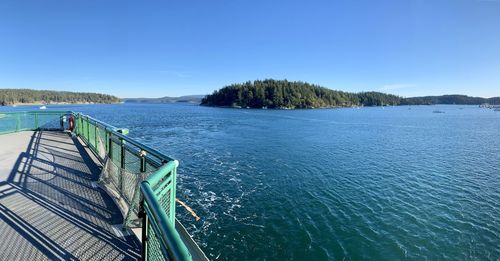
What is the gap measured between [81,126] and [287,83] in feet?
536

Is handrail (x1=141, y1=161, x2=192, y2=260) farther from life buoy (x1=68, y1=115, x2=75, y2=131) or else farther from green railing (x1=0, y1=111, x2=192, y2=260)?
life buoy (x1=68, y1=115, x2=75, y2=131)

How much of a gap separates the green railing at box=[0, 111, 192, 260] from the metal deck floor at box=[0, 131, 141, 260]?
1.41 feet

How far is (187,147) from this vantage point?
84.4ft

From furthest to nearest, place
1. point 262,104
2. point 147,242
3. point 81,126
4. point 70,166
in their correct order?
point 262,104 < point 81,126 < point 70,166 < point 147,242

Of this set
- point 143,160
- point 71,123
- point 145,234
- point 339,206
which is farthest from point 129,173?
point 71,123

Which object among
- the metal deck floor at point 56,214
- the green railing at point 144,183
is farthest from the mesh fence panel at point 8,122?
the metal deck floor at point 56,214

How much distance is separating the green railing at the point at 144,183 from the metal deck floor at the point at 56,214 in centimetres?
43

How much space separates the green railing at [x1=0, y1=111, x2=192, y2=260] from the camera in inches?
75.5

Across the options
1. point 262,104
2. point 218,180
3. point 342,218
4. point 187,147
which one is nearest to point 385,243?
point 342,218

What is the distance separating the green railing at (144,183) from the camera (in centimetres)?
192

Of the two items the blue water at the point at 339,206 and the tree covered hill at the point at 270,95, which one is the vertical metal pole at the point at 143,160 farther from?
the tree covered hill at the point at 270,95

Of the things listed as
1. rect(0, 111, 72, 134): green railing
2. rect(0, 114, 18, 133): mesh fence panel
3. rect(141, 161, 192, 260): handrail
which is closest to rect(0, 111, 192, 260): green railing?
rect(141, 161, 192, 260): handrail

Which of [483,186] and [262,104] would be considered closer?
[483,186]

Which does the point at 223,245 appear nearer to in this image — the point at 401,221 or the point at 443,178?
the point at 401,221
